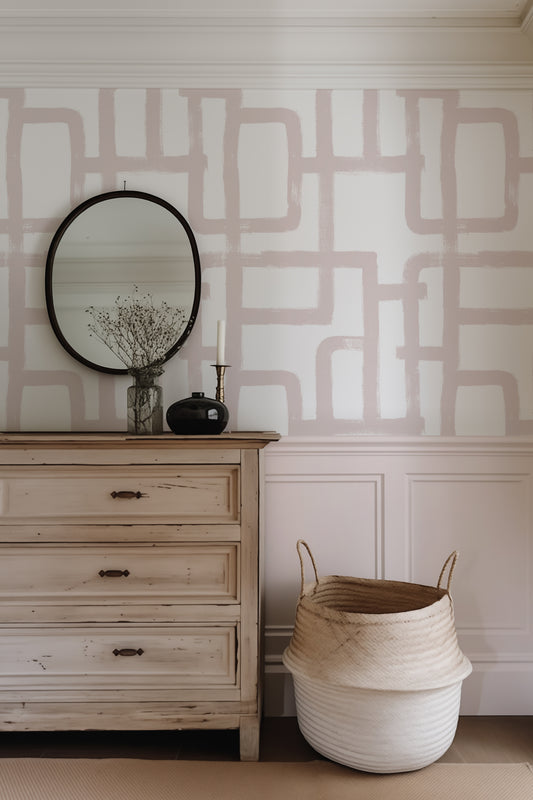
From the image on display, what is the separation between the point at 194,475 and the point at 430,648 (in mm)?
831

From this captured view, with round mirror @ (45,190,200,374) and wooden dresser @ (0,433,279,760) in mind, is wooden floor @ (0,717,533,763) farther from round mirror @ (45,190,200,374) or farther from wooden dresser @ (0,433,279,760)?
round mirror @ (45,190,200,374)

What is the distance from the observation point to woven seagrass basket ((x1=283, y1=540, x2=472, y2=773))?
5.39ft

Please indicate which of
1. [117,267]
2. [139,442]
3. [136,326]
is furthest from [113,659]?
[117,267]

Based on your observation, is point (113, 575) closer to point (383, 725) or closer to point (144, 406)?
point (144, 406)

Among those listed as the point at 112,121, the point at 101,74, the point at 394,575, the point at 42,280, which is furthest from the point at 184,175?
the point at 394,575

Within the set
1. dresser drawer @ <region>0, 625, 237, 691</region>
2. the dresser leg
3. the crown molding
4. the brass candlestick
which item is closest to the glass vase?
the brass candlestick

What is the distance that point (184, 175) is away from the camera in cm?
221

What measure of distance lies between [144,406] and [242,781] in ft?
3.72

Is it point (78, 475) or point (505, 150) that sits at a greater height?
point (505, 150)

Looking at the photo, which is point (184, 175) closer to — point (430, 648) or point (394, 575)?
point (394, 575)

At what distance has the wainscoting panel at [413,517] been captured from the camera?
2.17 metres

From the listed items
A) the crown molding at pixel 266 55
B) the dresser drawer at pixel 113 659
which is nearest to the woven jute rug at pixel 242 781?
the dresser drawer at pixel 113 659

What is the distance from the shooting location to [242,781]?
1673 millimetres

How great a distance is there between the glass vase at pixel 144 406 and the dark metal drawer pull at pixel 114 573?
44cm
